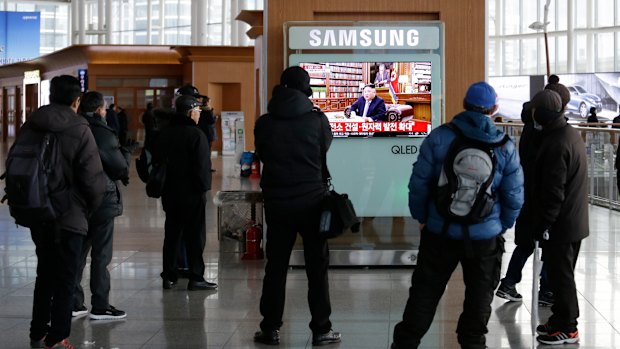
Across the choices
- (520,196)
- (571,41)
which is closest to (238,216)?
(520,196)

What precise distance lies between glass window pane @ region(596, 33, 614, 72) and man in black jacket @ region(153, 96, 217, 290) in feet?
87.6

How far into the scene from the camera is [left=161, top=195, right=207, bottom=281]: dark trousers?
7551 mm

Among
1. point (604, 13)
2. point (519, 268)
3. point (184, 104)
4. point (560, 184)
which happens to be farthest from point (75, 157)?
point (604, 13)

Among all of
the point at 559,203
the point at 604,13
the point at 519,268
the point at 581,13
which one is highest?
the point at 581,13

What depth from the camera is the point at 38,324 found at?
561 centimetres

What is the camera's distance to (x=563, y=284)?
588 cm

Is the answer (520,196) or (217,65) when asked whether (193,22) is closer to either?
(217,65)

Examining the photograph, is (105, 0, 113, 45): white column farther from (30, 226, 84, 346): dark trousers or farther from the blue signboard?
(30, 226, 84, 346): dark trousers

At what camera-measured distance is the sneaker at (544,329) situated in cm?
602

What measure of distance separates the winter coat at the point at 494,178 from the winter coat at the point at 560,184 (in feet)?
2.81

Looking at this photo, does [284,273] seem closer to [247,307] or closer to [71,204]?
[247,307]

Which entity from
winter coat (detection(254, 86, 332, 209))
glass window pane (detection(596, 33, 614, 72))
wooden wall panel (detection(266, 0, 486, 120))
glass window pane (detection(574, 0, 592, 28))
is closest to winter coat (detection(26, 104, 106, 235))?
winter coat (detection(254, 86, 332, 209))

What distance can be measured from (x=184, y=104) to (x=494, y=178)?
3.33m

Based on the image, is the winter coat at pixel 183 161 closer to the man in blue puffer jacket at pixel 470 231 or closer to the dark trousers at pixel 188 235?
the dark trousers at pixel 188 235
